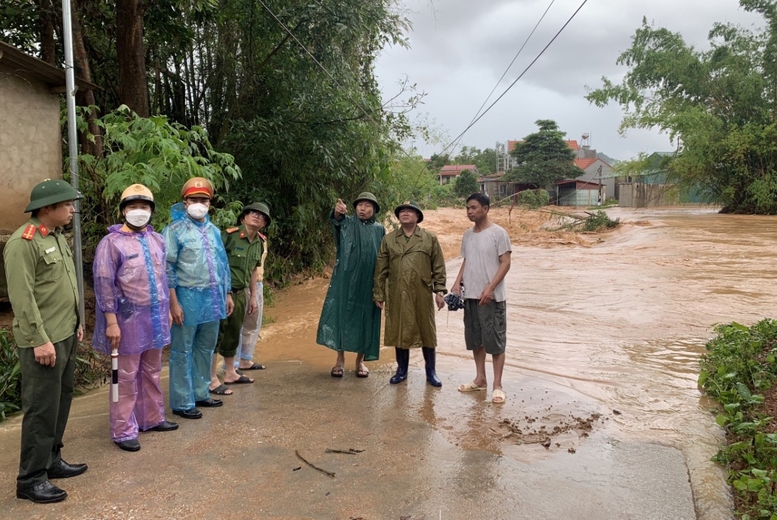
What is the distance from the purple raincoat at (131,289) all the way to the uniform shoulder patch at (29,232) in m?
0.54

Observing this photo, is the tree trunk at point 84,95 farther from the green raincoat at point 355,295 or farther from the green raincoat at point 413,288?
the green raincoat at point 413,288

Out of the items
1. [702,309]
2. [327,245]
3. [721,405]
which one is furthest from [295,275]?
[721,405]

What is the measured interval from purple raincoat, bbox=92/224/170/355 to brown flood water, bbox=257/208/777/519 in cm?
211

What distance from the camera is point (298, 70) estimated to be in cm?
959

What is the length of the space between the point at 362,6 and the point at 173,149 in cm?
517

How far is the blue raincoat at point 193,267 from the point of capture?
160 inches

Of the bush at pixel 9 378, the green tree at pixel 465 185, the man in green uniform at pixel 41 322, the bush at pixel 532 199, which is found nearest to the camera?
the man in green uniform at pixel 41 322

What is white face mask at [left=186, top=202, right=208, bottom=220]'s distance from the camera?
13.5 feet

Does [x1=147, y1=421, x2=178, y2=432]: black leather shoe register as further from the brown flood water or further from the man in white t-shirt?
the man in white t-shirt

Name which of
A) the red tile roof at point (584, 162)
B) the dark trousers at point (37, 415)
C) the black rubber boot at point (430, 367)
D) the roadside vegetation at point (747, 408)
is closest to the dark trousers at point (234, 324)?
the black rubber boot at point (430, 367)

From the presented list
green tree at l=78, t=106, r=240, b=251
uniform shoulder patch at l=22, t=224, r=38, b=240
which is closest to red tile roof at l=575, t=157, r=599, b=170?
green tree at l=78, t=106, r=240, b=251

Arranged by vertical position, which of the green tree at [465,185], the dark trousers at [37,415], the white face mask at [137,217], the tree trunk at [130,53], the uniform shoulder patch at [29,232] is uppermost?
the green tree at [465,185]

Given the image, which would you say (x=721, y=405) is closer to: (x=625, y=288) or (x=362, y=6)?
(x=625, y=288)

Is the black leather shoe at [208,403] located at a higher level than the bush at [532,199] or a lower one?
lower
